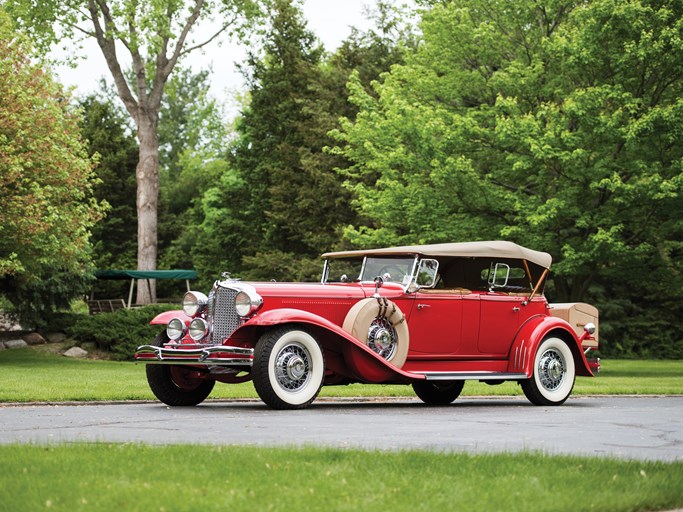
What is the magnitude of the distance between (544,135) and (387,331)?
12.6 metres

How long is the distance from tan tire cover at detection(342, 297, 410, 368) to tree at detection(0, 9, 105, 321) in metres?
15.9

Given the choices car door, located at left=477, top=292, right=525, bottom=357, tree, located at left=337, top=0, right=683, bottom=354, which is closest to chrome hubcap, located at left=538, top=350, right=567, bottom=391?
car door, located at left=477, top=292, right=525, bottom=357

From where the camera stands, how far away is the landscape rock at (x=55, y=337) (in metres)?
34.7

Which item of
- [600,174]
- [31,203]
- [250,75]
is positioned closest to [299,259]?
[250,75]

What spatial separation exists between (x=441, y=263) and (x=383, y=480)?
8364 mm

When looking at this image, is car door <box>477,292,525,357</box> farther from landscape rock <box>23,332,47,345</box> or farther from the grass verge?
landscape rock <box>23,332,47,345</box>

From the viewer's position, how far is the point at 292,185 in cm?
4700

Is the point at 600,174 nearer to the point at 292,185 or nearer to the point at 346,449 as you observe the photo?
the point at 346,449

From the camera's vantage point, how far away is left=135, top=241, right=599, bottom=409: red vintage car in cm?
1243

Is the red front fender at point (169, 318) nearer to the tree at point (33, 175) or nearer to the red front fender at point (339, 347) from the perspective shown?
the red front fender at point (339, 347)

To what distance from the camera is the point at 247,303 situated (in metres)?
12.7

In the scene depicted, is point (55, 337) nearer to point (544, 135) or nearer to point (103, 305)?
point (103, 305)

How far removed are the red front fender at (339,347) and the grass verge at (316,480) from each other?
4449 millimetres

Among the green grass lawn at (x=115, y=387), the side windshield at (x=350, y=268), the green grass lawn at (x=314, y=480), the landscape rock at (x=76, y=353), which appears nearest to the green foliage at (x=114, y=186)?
the landscape rock at (x=76, y=353)
